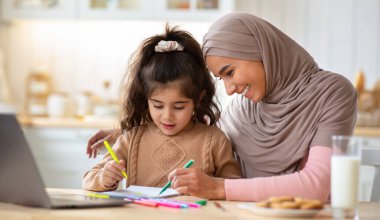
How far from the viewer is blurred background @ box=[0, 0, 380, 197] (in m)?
4.57

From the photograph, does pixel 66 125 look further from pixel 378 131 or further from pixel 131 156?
pixel 131 156

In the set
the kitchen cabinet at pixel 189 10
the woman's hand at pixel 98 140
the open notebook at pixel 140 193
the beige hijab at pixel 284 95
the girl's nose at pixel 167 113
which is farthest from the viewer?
the kitchen cabinet at pixel 189 10

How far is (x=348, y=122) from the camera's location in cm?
204

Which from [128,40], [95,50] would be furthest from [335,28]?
[95,50]

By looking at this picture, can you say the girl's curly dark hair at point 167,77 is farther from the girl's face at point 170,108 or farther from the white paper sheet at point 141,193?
the white paper sheet at point 141,193

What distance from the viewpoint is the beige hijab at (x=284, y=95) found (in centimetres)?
207

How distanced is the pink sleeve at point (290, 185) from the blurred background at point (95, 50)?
2.35 m

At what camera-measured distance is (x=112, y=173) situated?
1.97 meters

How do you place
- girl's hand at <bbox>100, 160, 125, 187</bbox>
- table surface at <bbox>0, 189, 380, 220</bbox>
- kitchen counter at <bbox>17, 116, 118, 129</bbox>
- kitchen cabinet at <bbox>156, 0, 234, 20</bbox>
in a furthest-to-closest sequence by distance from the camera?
kitchen cabinet at <bbox>156, 0, 234, 20</bbox> < kitchen counter at <bbox>17, 116, 118, 129</bbox> < girl's hand at <bbox>100, 160, 125, 187</bbox> < table surface at <bbox>0, 189, 380, 220</bbox>

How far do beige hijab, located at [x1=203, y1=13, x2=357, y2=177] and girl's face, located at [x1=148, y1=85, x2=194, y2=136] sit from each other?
177mm

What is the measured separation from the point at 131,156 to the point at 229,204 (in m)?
0.60

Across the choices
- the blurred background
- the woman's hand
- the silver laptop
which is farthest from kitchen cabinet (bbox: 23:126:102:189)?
the silver laptop

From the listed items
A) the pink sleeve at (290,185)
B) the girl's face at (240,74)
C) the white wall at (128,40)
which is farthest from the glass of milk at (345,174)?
the white wall at (128,40)

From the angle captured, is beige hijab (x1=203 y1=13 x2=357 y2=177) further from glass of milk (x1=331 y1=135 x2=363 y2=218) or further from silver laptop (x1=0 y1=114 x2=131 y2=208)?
silver laptop (x1=0 y1=114 x2=131 y2=208)
